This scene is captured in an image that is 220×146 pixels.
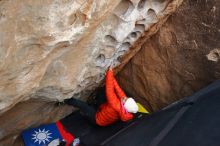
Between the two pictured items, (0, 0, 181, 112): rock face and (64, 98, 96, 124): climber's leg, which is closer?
(0, 0, 181, 112): rock face

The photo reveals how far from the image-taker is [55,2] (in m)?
1.01

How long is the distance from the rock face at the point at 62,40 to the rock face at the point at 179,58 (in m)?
0.09

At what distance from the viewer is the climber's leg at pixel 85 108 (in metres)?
1.76

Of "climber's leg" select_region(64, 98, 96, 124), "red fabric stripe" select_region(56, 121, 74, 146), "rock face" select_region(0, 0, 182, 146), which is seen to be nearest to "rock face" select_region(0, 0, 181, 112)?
"rock face" select_region(0, 0, 182, 146)

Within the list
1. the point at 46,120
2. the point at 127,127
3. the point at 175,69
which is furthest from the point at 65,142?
the point at 175,69

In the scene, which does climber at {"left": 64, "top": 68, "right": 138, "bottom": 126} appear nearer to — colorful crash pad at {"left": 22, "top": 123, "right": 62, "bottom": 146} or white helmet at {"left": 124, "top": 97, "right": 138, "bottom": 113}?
white helmet at {"left": 124, "top": 97, "right": 138, "bottom": 113}

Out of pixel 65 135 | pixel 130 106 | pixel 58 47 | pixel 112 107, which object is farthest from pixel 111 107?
pixel 58 47

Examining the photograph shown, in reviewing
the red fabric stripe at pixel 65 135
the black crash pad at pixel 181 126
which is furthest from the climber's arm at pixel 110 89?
the red fabric stripe at pixel 65 135

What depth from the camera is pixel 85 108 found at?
1.79m

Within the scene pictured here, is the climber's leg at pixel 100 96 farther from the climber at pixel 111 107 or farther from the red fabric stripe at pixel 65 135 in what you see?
the red fabric stripe at pixel 65 135

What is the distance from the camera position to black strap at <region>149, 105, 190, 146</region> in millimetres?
1335

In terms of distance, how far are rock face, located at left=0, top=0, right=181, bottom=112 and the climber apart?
3.2 inches

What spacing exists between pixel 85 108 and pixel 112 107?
20 cm

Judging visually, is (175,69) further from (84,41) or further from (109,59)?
(84,41)
